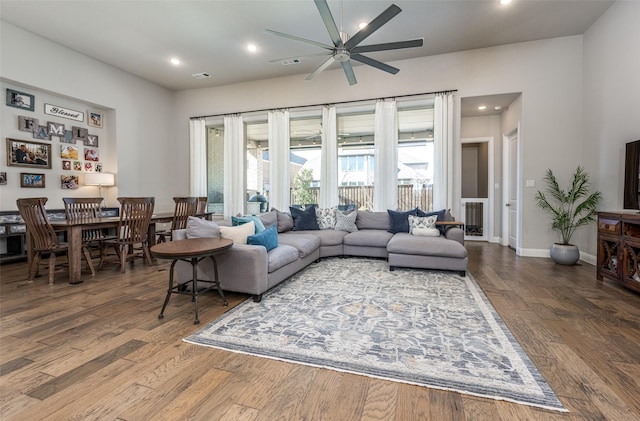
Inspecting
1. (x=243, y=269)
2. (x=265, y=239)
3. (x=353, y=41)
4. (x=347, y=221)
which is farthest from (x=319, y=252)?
(x=353, y=41)

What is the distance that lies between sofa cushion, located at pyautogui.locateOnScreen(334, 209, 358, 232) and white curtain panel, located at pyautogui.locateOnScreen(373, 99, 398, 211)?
2.23 ft

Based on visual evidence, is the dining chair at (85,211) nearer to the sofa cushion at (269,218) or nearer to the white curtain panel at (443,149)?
the sofa cushion at (269,218)

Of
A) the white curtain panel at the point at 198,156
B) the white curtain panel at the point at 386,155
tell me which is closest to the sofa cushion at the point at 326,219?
the white curtain panel at the point at 386,155

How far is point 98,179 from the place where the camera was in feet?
17.3

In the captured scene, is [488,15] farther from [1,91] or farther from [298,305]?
[1,91]

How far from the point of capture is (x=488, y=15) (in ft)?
13.1

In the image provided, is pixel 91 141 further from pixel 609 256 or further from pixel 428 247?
pixel 609 256

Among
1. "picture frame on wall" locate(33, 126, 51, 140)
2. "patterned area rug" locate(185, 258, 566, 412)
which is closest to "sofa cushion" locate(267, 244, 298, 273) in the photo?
"patterned area rug" locate(185, 258, 566, 412)

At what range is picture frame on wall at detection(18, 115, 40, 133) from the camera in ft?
15.0

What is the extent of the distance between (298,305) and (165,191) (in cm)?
550

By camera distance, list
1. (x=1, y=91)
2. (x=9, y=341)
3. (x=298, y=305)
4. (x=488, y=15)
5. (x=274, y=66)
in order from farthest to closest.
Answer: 1. (x=274, y=66)
2. (x=1, y=91)
3. (x=488, y=15)
4. (x=298, y=305)
5. (x=9, y=341)

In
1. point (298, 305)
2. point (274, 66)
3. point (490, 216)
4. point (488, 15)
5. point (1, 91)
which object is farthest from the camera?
point (490, 216)

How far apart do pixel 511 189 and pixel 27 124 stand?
8.46m

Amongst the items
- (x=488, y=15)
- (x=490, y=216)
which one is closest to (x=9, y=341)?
(x=488, y=15)
